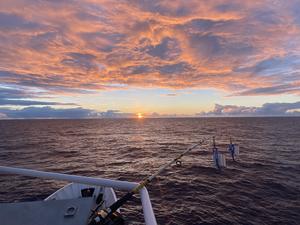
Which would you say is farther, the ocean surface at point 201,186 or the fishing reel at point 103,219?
the ocean surface at point 201,186

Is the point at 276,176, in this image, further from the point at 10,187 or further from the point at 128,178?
the point at 10,187

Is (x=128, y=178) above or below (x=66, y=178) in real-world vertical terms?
below

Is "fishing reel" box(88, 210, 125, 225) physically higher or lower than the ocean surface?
higher

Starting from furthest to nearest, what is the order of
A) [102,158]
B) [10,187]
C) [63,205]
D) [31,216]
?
[102,158]
[10,187]
[63,205]
[31,216]

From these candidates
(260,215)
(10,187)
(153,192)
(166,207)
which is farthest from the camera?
(10,187)

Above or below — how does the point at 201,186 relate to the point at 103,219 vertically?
below

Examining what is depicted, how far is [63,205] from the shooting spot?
413 centimetres

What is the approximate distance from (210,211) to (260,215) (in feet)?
11.2

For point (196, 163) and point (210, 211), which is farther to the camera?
point (196, 163)

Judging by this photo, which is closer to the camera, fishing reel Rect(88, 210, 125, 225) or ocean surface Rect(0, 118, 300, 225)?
fishing reel Rect(88, 210, 125, 225)

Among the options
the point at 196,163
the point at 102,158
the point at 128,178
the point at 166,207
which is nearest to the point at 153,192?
the point at 166,207

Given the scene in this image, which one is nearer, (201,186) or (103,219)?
(103,219)

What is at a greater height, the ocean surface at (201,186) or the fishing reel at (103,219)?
the fishing reel at (103,219)

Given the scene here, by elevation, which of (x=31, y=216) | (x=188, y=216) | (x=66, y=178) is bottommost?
(x=188, y=216)
